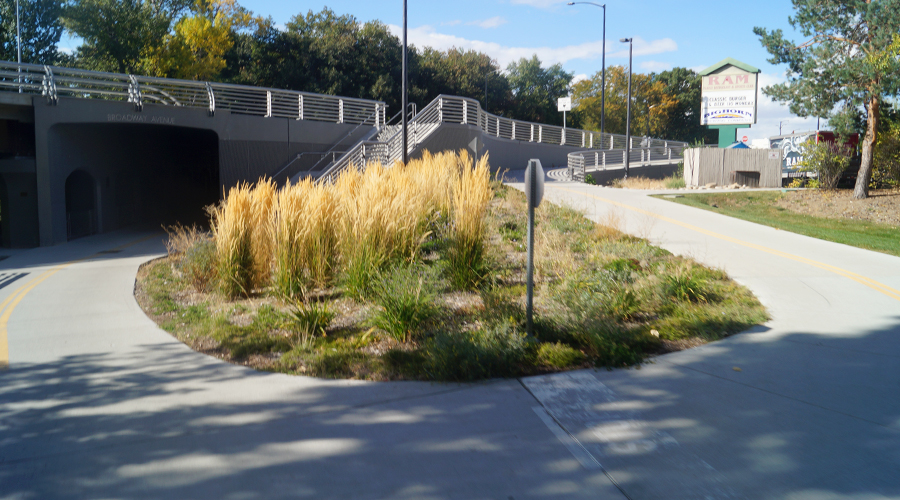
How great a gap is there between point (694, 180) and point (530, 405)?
26.0 meters

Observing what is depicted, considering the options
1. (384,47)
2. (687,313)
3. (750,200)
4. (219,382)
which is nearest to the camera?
(219,382)

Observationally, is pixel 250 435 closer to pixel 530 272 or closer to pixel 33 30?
Answer: pixel 530 272

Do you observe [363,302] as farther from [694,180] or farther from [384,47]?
[384,47]

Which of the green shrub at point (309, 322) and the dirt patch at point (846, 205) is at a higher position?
the dirt patch at point (846, 205)

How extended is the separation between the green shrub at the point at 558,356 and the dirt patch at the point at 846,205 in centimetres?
1667

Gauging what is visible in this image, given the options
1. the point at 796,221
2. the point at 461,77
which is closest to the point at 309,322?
the point at 796,221

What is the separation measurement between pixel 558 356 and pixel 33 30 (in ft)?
187

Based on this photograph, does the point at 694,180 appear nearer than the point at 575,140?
Yes

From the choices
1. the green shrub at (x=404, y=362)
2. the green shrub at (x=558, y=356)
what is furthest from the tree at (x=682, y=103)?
the green shrub at (x=404, y=362)

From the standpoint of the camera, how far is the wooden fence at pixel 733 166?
28562mm

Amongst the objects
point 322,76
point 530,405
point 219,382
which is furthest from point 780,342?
point 322,76

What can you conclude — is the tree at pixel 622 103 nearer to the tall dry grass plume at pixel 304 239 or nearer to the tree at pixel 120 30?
the tree at pixel 120 30

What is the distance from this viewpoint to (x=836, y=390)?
5344mm

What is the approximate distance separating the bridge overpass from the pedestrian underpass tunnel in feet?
0.18
